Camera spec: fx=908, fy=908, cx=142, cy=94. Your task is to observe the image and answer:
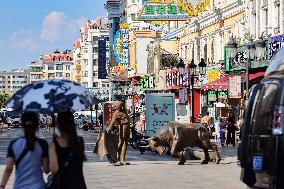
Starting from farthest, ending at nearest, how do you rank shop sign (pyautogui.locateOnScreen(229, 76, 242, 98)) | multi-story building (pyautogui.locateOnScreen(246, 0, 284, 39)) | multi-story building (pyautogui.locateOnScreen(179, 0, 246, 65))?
1. multi-story building (pyautogui.locateOnScreen(179, 0, 246, 65))
2. multi-story building (pyautogui.locateOnScreen(246, 0, 284, 39))
3. shop sign (pyautogui.locateOnScreen(229, 76, 242, 98))

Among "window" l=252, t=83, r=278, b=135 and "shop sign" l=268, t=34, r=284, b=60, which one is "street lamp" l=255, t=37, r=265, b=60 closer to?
"shop sign" l=268, t=34, r=284, b=60

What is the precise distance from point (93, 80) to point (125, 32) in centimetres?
8326

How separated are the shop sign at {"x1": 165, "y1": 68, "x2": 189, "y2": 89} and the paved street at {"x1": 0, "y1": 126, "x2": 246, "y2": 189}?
3245cm

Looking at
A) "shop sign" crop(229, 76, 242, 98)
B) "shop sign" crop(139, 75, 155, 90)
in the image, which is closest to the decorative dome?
"shop sign" crop(229, 76, 242, 98)

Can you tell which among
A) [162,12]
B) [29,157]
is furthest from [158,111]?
[162,12]

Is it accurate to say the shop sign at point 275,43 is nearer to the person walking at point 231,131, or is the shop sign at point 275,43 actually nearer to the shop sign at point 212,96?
the person walking at point 231,131

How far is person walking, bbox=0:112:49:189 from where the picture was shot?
9633 mm

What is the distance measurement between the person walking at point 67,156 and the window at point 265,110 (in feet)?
11.9

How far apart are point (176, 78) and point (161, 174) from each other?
4474cm

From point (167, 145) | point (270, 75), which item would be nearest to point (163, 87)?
point (167, 145)

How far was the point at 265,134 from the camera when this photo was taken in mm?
12672

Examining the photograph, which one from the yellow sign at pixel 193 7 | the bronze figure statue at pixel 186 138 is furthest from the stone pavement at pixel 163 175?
the yellow sign at pixel 193 7

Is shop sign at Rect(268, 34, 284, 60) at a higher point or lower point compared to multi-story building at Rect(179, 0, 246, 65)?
lower

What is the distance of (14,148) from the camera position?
976cm
